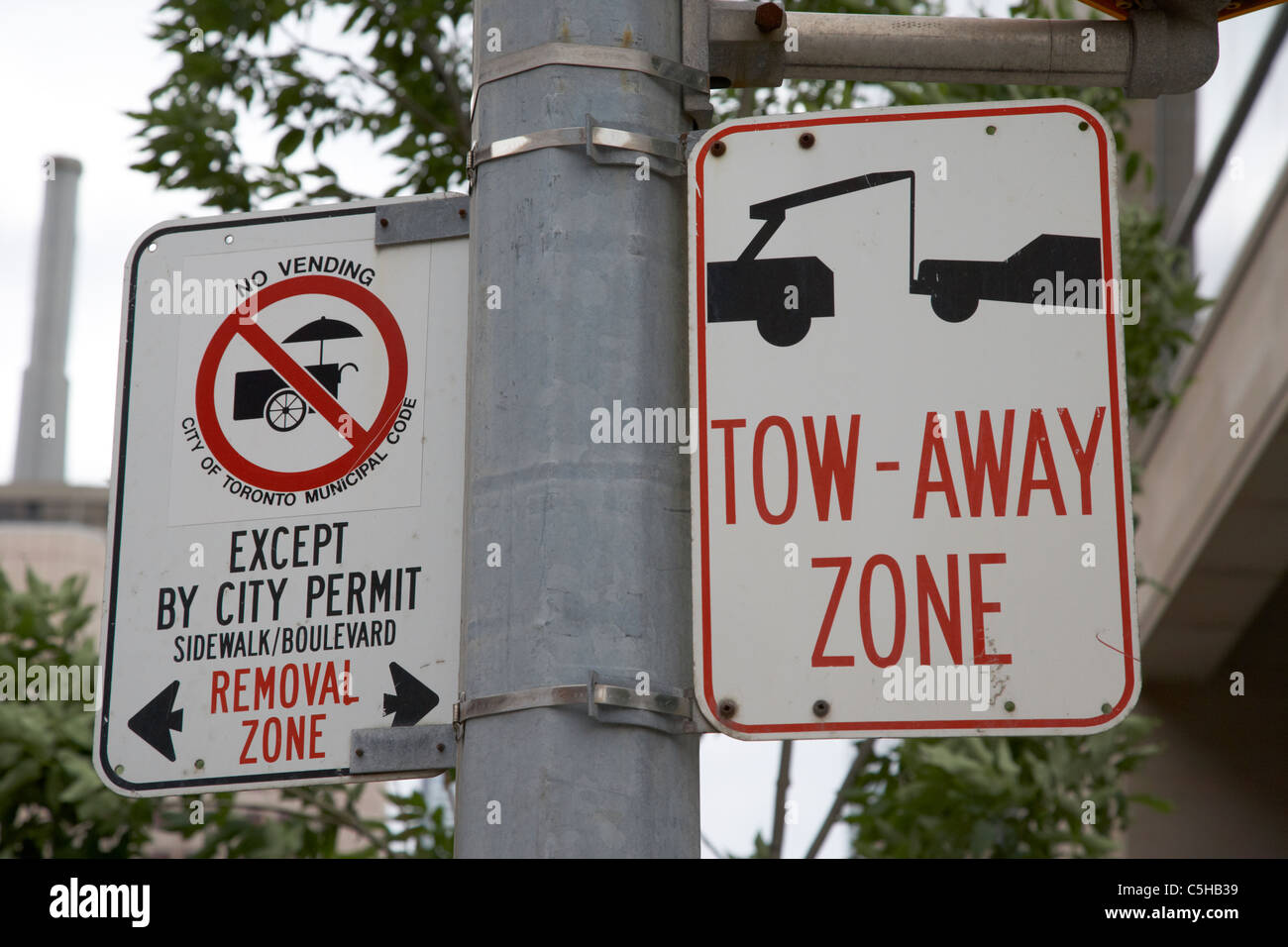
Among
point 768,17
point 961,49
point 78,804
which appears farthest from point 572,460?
point 78,804

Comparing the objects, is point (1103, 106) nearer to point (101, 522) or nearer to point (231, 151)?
point (231, 151)

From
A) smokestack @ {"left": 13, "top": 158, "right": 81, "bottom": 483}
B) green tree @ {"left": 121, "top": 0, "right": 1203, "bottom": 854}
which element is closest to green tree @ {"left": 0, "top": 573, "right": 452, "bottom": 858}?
green tree @ {"left": 121, "top": 0, "right": 1203, "bottom": 854}

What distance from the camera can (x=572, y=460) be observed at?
228 cm

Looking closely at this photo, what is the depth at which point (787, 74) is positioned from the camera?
259 centimetres

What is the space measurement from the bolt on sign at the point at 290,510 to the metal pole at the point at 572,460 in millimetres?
181

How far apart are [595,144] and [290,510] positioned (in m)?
0.72

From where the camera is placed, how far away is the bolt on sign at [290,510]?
248 centimetres

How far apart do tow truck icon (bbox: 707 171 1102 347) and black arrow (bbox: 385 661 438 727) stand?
0.68 metres

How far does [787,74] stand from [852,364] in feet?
1.72

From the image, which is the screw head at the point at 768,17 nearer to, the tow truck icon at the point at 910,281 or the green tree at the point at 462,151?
the tow truck icon at the point at 910,281

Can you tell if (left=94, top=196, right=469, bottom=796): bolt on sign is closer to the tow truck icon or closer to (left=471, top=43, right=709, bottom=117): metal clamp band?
(left=471, top=43, right=709, bottom=117): metal clamp band

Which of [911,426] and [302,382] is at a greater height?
[302,382]

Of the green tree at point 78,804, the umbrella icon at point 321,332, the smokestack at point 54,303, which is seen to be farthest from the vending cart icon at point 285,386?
the smokestack at point 54,303

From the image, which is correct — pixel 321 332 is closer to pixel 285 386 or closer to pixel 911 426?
pixel 285 386
